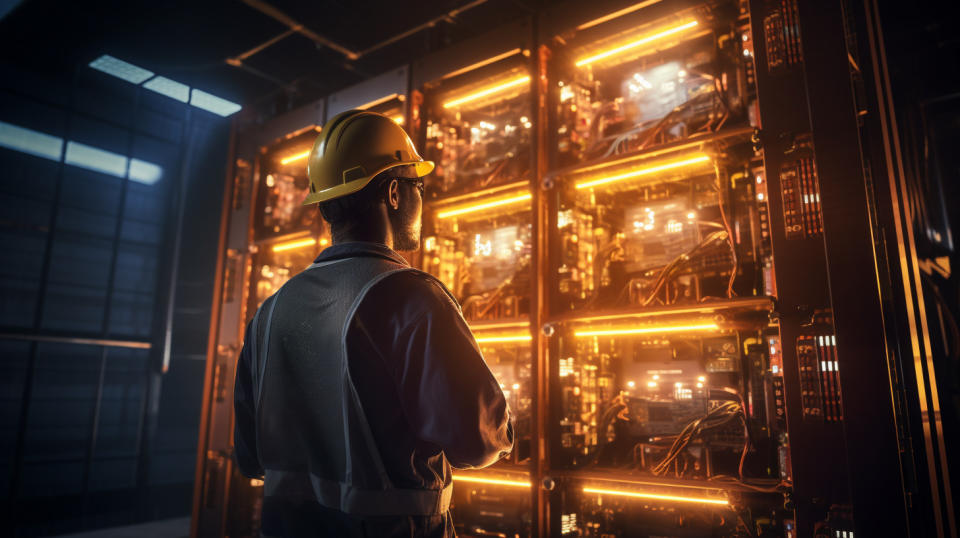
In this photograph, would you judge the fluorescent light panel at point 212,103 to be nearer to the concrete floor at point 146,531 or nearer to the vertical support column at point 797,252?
the concrete floor at point 146,531

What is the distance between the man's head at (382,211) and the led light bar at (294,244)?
257 cm

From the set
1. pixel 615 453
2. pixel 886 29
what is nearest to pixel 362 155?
pixel 615 453

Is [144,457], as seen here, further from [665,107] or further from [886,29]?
[886,29]

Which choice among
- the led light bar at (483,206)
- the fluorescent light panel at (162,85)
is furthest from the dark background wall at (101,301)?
the led light bar at (483,206)

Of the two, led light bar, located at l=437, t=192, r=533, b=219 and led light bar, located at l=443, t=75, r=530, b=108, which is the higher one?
led light bar, located at l=443, t=75, r=530, b=108

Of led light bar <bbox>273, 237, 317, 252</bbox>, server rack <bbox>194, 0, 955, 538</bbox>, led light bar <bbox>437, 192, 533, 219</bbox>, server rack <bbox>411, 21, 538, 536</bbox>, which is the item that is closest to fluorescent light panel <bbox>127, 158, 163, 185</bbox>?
led light bar <bbox>273, 237, 317, 252</bbox>

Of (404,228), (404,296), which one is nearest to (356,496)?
(404,296)

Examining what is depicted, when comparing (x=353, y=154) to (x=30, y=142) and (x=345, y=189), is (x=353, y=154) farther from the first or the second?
(x=30, y=142)

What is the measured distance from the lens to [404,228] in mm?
1634

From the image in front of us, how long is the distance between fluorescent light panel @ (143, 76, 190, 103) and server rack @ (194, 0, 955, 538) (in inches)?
90.8

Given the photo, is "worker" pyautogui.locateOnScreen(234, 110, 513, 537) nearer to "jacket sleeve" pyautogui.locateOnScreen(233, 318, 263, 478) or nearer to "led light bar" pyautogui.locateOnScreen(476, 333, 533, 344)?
"jacket sleeve" pyautogui.locateOnScreen(233, 318, 263, 478)

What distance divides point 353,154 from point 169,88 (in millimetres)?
4509

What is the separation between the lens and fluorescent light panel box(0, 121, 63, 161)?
20.6 ft

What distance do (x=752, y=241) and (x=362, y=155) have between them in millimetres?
1833
